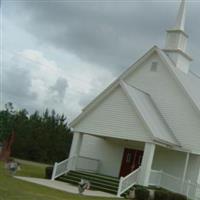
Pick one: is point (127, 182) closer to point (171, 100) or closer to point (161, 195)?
point (161, 195)

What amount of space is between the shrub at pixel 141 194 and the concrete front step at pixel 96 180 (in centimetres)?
153

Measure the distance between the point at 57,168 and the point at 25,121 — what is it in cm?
2199

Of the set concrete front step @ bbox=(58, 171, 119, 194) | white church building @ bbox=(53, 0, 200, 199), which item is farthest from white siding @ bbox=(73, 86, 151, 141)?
concrete front step @ bbox=(58, 171, 119, 194)

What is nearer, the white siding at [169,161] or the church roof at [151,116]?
the church roof at [151,116]

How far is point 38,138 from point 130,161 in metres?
19.0

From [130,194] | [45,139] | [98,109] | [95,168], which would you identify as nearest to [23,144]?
[45,139]

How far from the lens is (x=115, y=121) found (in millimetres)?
28359

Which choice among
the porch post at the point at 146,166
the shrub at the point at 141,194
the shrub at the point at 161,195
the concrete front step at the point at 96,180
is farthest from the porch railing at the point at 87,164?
the shrub at the point at 161,195

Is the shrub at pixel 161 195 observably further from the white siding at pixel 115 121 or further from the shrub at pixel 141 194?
the white siding at pixel 115 121

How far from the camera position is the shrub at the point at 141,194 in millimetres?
24750

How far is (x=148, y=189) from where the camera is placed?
83.9 feet

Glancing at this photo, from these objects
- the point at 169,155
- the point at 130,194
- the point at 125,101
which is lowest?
the point at 130,194

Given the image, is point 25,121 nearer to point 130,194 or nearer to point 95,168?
point 95,168

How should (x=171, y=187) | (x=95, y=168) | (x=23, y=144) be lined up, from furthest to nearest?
(x=23, y=144)
(x=95, y=168)
(x=171, y=187)
